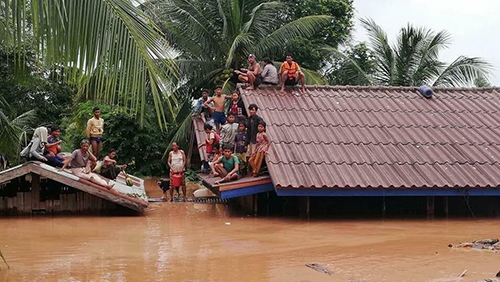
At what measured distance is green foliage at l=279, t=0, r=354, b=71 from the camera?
2452 cm

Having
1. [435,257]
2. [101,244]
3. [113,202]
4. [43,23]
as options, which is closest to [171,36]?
[113,202]

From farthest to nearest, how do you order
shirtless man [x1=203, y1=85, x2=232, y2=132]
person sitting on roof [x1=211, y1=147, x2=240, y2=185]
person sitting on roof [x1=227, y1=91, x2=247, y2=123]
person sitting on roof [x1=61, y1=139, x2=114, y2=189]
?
1. shirtless man [x1=203, y1=85, x2=232, y2=132]
2. person sitting on roof [x1=227, y1=91, x2=247, y2=123]
3. person sitting on roof [x1=211, y1=147, x2=240, y2=185]
4. person sitting on roof [x1=61, y1=139, x2=114, y2=189]

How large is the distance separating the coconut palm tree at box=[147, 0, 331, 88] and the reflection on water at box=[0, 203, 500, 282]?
10.4 m

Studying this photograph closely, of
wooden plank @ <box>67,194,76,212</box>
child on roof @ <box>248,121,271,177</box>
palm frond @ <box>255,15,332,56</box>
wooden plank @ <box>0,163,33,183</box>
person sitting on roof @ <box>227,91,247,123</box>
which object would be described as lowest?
wooden plank @ <box>67,194,76,212</box>

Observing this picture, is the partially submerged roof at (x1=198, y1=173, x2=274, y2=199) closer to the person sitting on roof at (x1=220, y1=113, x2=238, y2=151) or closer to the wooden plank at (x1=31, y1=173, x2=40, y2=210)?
the person sitting on roof at (x1=220, y1=113, x2=238, y2=151)

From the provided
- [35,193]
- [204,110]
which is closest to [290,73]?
[204,110]

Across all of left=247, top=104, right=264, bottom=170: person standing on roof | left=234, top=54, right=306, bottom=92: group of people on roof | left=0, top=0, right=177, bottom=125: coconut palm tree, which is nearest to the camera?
left=0, top=0, right=177, bottom=125: coconut palm tree

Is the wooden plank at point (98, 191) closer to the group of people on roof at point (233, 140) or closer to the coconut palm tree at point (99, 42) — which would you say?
the group of people on roof at point (233, 140)

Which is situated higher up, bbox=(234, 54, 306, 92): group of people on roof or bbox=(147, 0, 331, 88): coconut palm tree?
bbox=(147, 0, 331, 88): coconut palm tree

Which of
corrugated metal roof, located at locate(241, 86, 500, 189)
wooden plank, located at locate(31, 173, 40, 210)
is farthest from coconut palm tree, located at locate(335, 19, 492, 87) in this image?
wooden plank, located at locate(31, 173, 40, 210)

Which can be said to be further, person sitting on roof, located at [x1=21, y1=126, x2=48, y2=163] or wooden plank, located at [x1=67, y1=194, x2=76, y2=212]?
wooden plank, located at [x1=67, y1=194, x2=76, y2=212]

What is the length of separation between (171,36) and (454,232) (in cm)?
1432

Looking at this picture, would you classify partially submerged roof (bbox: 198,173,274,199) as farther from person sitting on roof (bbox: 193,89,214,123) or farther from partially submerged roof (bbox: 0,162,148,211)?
person sitting on roof (bbox: 193,89,214,123)

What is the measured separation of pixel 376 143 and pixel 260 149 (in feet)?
8.61
